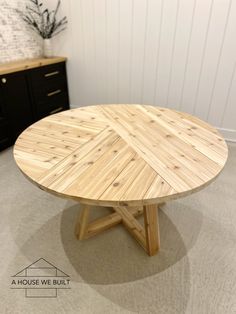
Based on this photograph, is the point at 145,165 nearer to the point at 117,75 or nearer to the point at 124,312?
the point at 124,312

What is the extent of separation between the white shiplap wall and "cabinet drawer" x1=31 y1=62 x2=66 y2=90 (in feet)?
0.49

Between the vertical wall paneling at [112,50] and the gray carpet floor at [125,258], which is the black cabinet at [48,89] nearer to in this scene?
the vertical wall paneling at [112,50]

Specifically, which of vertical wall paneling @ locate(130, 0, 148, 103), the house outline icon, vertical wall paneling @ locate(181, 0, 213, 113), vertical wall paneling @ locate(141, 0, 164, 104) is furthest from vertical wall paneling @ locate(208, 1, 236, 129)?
the house outline icon

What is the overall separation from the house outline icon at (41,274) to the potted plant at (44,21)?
7.79ft

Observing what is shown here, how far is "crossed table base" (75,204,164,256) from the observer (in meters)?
1.23

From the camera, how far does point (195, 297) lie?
1108mm

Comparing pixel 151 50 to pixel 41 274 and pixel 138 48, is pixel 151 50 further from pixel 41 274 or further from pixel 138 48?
pixel 41 274

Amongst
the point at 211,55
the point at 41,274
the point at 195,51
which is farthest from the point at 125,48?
the point at 41,274

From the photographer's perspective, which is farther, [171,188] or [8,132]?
[8,132]

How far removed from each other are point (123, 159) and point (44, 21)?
7.86 feet

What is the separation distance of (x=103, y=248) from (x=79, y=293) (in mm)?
279

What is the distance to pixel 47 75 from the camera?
2.53 metres

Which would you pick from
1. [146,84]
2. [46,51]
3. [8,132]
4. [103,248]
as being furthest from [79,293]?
[46,51]

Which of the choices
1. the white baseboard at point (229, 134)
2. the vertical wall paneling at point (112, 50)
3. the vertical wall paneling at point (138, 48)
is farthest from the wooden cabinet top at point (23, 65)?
the white baseboard at point (229, 134)
